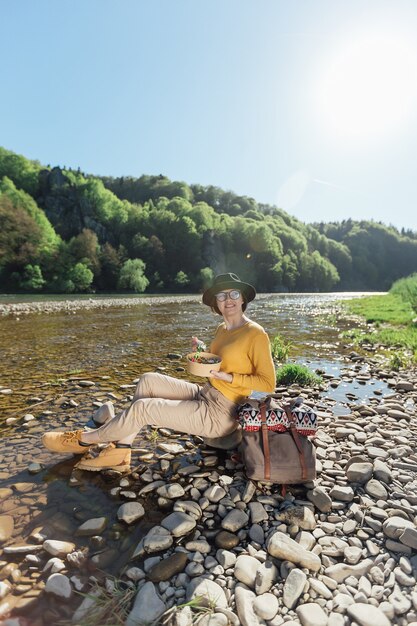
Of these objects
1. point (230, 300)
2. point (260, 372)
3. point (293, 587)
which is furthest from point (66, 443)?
point (293, 587)

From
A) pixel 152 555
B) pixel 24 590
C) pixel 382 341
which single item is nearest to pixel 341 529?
pixel 152 555

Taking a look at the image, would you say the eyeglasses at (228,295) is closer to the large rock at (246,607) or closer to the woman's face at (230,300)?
the woman's face at (230,300)

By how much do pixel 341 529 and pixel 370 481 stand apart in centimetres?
98

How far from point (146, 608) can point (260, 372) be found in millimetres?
2578

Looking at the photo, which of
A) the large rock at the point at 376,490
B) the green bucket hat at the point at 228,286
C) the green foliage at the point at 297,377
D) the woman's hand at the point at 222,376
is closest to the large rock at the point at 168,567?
the woman's hand at the point at 222,376

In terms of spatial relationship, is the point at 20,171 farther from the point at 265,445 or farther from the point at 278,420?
the point at 265,445

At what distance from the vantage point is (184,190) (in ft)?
495

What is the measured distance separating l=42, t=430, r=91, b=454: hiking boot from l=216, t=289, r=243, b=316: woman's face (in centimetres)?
277

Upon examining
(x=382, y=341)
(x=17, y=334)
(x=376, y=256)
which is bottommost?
(x=17, y=334)

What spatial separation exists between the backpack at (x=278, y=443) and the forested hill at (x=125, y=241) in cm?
6422

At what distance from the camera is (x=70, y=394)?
286 inches

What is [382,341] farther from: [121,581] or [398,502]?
[121,581]

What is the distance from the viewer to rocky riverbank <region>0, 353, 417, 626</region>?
2406mm

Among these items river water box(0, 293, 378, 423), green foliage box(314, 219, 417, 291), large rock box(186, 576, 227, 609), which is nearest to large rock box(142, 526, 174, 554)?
large rock box(186, 576, 227, 609)
